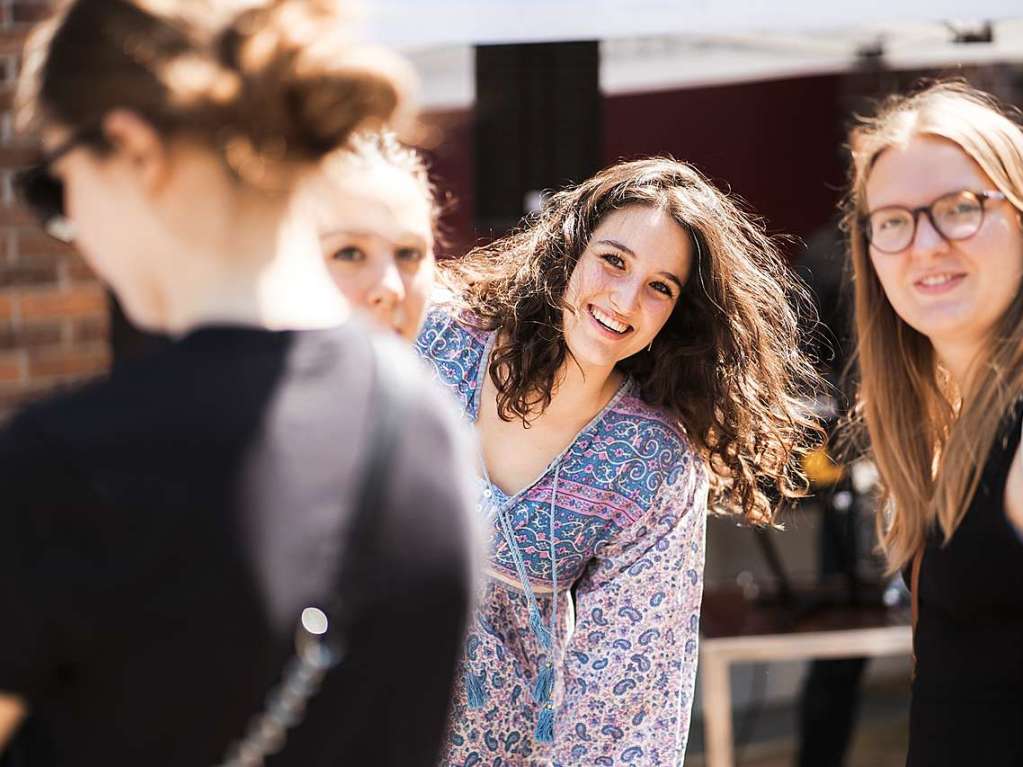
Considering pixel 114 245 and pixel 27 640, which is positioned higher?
pixel 114 245

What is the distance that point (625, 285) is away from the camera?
2242mm

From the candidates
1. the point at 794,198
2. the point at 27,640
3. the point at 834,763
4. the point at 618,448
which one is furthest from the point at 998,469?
the point at 794,198

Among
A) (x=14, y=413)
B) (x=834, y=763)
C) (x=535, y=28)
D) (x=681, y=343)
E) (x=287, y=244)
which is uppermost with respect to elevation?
(x=535, y=28)

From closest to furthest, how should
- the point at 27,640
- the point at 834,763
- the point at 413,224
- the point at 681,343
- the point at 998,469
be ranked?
the point at 27,640
the point at 998,469
the point at 413,224
the point at 681,343
the point at 834,763

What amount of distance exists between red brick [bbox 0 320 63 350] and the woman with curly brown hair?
4.38 feet

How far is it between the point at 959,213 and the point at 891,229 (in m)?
0.10

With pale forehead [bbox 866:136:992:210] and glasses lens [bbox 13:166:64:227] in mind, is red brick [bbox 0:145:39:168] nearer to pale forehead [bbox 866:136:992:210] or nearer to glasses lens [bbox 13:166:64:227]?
pale forehead [bbox 866:136:992:210]

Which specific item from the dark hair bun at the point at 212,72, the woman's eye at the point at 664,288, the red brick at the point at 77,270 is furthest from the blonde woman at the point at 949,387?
the red brick at the point at 77,270

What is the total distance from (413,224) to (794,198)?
4422 mm

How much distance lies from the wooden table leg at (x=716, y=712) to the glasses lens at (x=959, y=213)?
5.83 feet

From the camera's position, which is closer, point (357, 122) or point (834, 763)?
point (357, 122)

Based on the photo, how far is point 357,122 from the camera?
1.13 m

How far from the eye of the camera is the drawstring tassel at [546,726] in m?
2.24

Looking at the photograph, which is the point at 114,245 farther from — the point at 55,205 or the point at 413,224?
the point at 413,224
